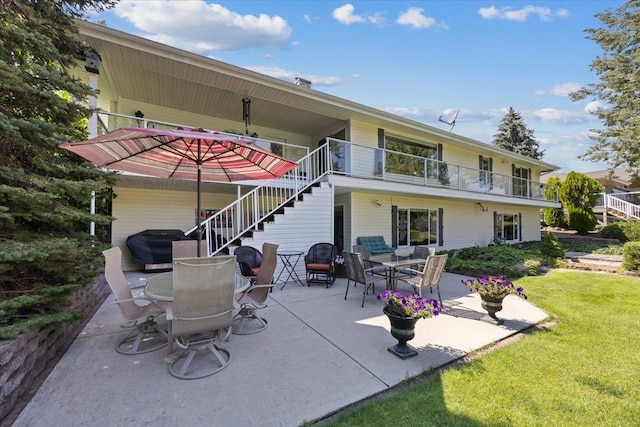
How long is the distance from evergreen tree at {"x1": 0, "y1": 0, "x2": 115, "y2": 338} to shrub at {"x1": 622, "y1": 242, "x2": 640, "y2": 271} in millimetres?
13024

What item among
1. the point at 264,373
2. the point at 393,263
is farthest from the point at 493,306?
the point at 264,373

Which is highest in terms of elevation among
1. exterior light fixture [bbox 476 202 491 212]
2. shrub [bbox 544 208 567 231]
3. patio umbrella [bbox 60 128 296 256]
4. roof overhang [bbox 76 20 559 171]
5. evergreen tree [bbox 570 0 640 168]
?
evergreen tree [bbox 570 0 640 168]

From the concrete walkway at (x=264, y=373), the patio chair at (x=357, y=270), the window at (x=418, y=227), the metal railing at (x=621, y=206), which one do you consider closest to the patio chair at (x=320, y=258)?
the patio chair at (x=357, y=270)

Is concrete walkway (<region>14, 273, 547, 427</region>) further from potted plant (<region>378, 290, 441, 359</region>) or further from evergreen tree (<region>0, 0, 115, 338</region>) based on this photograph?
evergreen tree (<region>0, 0, 115, 338</region>)

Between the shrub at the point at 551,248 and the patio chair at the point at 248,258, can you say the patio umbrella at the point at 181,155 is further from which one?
the shrub at the point at 551,248

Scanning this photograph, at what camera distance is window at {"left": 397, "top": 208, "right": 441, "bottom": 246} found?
11477 mm

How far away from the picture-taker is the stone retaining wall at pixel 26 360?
2.25 metres

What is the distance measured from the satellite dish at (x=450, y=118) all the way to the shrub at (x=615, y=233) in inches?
502

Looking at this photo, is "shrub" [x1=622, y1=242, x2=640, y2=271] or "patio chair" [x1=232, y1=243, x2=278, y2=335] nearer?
"patio chair" [x1=232, y1=243, x2=278, y2=335]

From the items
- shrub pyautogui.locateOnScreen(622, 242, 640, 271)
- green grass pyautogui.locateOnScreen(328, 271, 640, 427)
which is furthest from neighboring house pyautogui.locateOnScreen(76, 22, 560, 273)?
green grass pyautogui.locateOnScreen(328, 271, 640, 427)

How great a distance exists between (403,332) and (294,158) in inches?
292

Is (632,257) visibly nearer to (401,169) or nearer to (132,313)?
(401,169)

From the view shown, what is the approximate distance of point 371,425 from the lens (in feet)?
7.36

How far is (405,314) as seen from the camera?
129 inches
